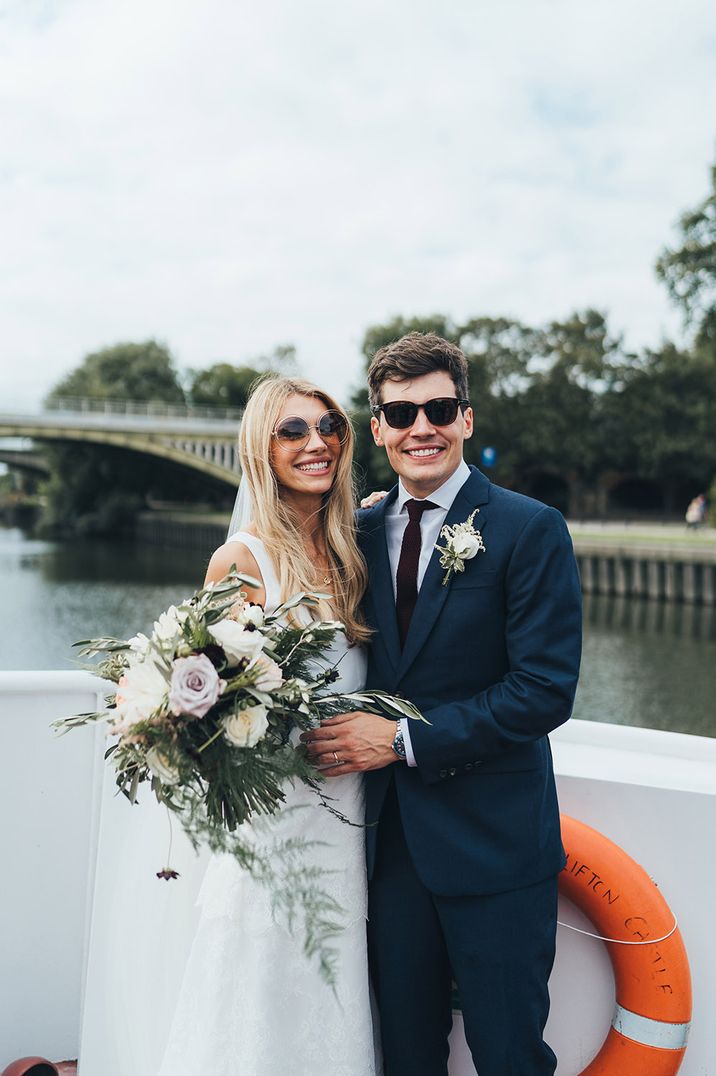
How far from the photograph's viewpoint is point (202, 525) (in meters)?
37.4

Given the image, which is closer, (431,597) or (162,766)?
(162,766)

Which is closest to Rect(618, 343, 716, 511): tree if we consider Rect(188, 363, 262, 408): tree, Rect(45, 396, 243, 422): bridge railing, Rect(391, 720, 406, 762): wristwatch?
Rect(45, 396, 243, 422): bridge railing

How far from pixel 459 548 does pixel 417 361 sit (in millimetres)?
405

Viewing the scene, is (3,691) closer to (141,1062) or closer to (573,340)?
(141,1062)

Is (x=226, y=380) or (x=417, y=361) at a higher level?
(x=226, y=380)

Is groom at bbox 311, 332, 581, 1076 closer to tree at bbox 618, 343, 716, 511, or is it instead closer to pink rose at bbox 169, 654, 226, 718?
pink rose at bbox 169, 654, 226, 718

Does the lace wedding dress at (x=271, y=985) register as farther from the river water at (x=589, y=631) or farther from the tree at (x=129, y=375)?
the tree at (x=129, y=375)

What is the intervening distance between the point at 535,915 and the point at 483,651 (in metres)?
0.53

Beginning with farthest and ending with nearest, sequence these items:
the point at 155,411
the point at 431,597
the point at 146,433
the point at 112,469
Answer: the point at 112,469 < the point at 155,411 < the point at 146,433 < the point at 431,597

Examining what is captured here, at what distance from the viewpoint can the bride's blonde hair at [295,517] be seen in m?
1.86

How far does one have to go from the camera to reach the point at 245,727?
144 cm

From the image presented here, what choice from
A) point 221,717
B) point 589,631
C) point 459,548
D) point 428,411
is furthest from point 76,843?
point 589,631

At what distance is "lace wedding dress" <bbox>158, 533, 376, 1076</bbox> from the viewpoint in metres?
1.72

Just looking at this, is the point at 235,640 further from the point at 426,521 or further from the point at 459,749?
the point at 426,521
